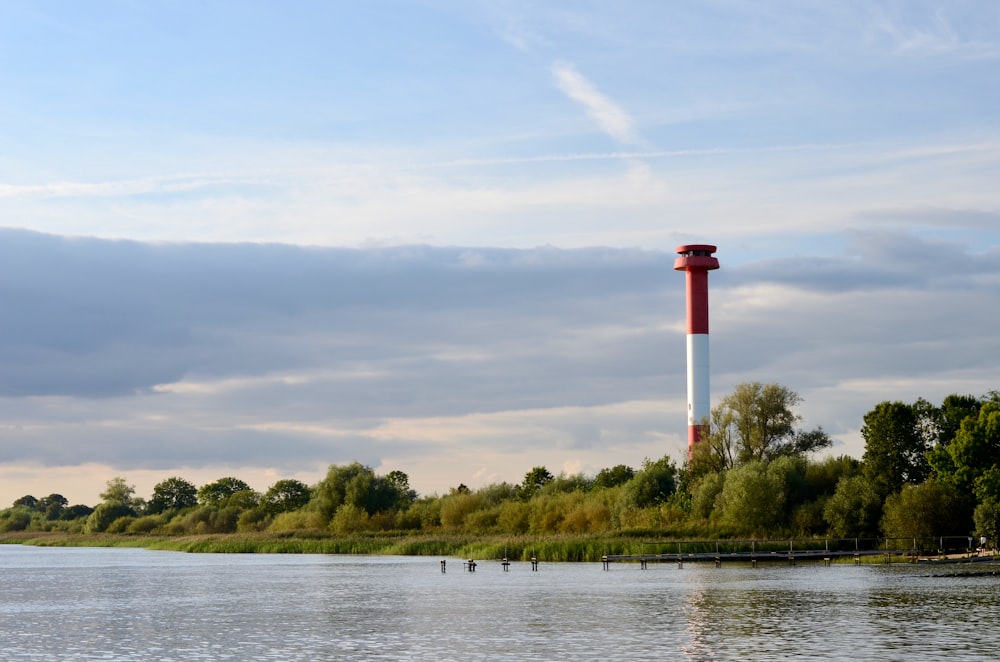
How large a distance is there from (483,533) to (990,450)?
1692 inches

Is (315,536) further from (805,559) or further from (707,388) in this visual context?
(805,559)

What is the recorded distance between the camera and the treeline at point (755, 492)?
253 ft

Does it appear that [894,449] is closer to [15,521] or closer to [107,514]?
[107,514]

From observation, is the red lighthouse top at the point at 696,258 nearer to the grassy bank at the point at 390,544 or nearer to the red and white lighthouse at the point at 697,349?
the red and white lighthouse at the point at 697,349

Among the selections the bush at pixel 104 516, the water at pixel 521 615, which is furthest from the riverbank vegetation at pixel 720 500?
the bush at pixel 104 516

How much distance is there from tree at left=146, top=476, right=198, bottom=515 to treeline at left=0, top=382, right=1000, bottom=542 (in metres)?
50.5

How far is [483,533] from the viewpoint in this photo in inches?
4075

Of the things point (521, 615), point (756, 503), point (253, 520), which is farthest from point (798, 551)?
point (253, 520)

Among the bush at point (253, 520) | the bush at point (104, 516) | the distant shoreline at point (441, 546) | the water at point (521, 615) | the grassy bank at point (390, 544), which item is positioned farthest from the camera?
the bush at point (104, 516)

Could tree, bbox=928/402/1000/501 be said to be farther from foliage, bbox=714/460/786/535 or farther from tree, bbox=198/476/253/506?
tree, bbox=198/476/253/506

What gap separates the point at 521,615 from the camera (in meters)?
44.0

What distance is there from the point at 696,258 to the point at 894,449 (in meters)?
26.2

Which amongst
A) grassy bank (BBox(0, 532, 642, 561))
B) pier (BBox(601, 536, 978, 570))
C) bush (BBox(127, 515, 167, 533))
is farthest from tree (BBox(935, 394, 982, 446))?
bush (BBox(127, 515, 167, 533))

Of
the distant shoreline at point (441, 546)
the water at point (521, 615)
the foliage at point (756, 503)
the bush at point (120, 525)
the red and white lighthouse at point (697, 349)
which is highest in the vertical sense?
the red and white lighthouse at point (697, 349)
